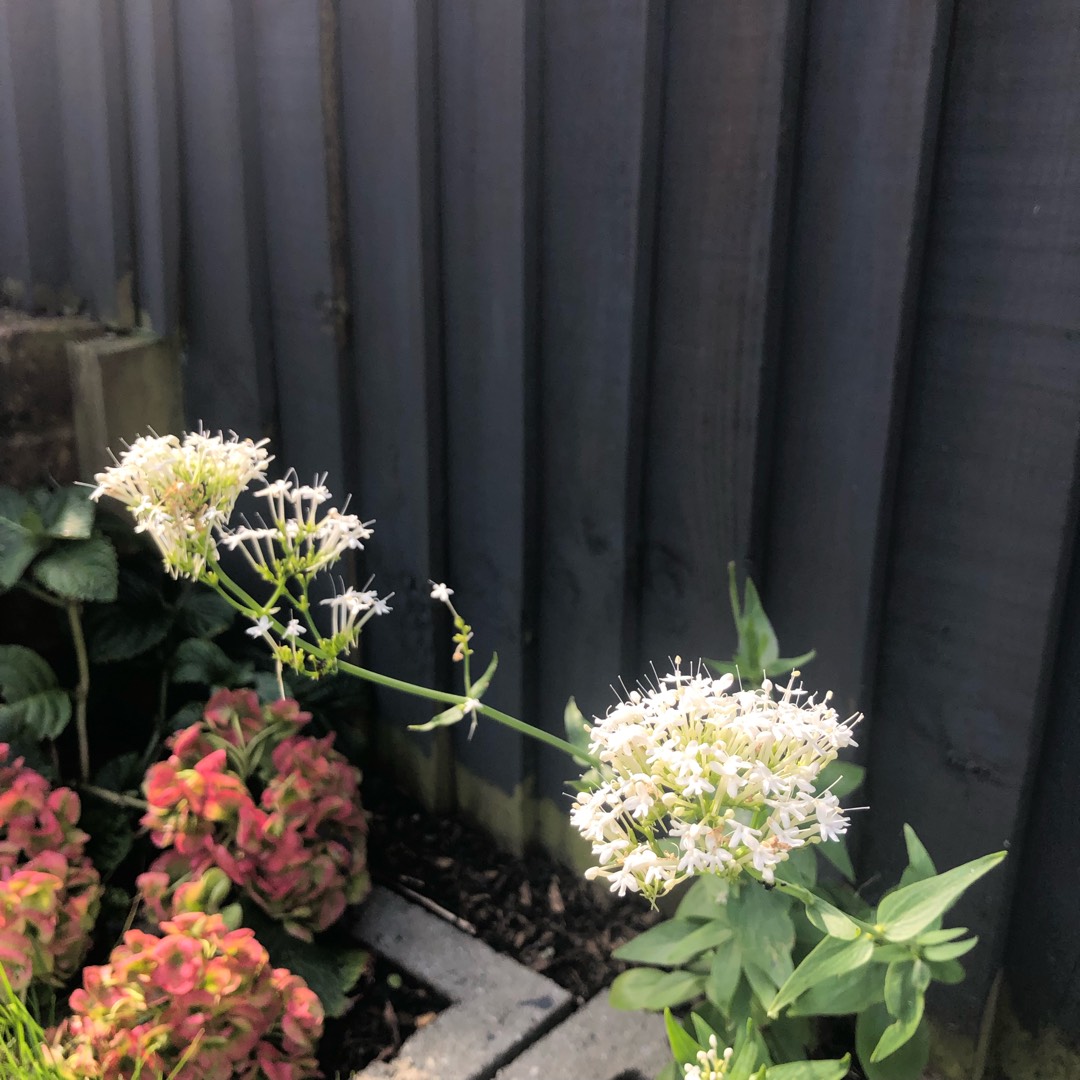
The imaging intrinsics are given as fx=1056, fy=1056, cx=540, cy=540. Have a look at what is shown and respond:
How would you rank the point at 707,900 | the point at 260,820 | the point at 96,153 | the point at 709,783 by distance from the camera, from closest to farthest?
1. the point at 709,783
2. the point at 707,900
3. the point at 260,820
4. the point at 96,153

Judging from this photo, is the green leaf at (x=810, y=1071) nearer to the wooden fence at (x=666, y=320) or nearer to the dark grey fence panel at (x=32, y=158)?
the wooden fence at (x=666, y=320)

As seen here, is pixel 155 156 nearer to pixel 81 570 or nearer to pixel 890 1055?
pixel 81 570

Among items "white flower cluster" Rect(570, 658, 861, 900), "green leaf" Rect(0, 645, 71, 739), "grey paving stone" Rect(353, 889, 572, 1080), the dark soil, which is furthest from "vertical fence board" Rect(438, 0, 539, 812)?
"white flower cluster" Rect(570, 658, 861, 900)

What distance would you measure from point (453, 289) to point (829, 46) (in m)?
0.82

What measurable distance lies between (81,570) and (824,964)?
160 cm

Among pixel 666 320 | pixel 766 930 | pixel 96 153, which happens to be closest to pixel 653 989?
pixel 766 930

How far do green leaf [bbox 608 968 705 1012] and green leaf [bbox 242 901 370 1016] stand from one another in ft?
1.69

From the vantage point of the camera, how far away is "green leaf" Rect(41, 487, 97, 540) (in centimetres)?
215

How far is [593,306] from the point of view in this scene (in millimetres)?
1824

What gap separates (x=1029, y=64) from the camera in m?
1.34

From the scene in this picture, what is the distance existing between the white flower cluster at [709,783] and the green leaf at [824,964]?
0.13 m

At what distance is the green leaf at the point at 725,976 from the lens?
1479 mm

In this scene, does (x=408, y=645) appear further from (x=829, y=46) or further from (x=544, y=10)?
(x=829, y=46)

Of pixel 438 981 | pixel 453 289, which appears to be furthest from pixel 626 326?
pixel 438 981
